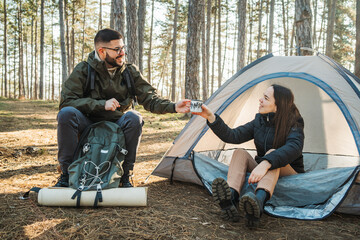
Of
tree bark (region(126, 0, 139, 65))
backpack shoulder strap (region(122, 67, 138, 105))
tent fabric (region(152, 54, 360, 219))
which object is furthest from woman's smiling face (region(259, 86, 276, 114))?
tree bark (region(126, 0, 139, 65))

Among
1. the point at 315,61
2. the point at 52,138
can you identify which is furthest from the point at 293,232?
the point at 52,138

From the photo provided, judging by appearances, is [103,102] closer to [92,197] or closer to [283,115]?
[92,197]

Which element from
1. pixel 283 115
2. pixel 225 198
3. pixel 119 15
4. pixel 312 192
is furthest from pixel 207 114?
pixel 119 15

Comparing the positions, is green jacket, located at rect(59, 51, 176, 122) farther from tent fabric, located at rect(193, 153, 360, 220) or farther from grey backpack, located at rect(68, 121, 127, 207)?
tent fabric, located at rect(193, 153, 360, 220)

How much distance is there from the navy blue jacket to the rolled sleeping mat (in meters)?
0.92

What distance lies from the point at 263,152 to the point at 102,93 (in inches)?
64.1

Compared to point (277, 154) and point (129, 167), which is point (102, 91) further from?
point (277, 154)

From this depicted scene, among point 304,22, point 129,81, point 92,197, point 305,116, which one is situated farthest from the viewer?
point 304,22

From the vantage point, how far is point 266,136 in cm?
247

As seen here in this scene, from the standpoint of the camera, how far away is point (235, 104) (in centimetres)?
363

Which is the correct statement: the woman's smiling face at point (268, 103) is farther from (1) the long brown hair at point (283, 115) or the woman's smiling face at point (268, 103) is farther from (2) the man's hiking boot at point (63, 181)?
(2) the man's hiking boot at point (63, 181)

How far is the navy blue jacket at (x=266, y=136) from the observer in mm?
2148

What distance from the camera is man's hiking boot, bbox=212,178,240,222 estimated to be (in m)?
1.93

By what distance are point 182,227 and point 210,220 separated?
0.91ft
